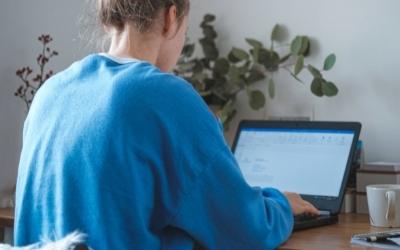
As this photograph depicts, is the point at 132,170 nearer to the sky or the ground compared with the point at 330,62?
nearer to the ground

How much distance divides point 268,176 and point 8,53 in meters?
0.80

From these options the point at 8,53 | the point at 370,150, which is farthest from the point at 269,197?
the point at 8,53

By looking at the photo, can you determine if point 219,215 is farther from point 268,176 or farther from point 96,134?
point 268,176

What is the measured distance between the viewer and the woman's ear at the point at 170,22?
1.10 meters

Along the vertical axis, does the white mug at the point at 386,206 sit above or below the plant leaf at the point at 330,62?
below

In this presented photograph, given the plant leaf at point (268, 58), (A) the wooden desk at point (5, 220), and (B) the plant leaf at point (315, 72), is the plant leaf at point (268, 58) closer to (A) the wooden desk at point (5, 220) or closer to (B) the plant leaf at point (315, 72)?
(B) the plant leaf at point (315, 72)

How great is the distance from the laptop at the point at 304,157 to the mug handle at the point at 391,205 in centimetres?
13

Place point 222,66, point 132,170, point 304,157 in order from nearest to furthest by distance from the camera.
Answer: point 132,170
point 304,157
point 222,66

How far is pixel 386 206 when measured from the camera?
138cm

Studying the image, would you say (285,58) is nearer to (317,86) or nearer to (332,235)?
(317,86)

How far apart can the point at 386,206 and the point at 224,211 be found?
536mm

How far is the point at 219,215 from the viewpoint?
1.00 m

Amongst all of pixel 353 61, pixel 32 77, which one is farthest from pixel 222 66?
pixel 32 77

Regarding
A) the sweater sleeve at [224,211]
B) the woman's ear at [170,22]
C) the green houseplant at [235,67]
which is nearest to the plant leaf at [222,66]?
the green houseplant at [235,67]
